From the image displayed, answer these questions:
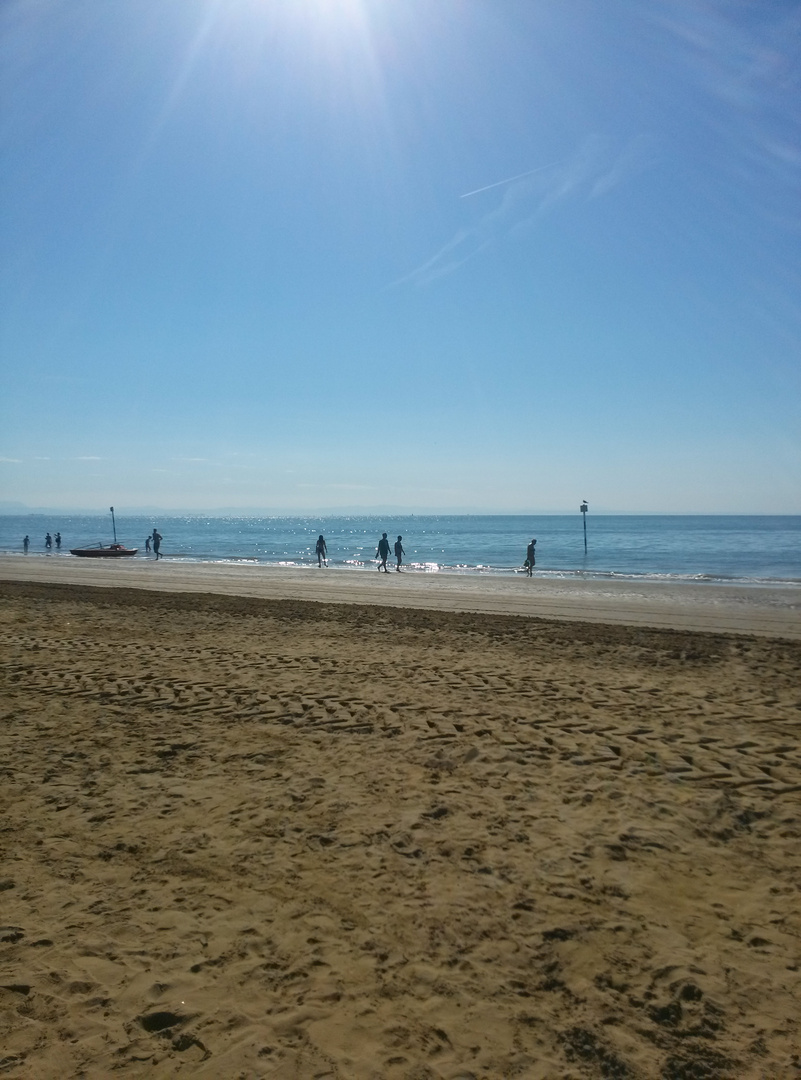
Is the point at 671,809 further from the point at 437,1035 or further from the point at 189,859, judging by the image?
the point at 189,859

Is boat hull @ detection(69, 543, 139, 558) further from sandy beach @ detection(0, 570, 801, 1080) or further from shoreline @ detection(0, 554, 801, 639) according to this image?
sandy beach @ detection(0, 570, 801, 1080)

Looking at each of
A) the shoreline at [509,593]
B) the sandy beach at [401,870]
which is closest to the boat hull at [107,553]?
the shoreline at [509,593]

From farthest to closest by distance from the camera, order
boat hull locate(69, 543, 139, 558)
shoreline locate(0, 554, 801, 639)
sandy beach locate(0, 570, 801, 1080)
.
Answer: boat hull locate(69, 543, 139, 558)
shoreline locate(0, 554, 801, 639)
sandy beach locate(0, 570, 801, 1080)

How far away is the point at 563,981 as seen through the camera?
3.57m

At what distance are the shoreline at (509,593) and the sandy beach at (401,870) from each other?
631 centimetres

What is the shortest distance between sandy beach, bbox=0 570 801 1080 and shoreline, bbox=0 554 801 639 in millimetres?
6314

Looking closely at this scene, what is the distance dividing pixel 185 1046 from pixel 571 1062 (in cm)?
172

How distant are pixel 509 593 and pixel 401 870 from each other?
18.3m

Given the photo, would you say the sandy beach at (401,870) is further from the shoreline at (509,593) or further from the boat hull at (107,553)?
the boat hull at (107,553)

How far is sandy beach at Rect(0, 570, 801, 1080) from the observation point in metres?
3.19

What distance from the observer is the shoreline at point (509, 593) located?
1678 centimetres

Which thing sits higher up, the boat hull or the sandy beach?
the boat hull

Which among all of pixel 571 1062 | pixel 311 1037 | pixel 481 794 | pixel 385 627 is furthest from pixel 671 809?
pixel 385 627

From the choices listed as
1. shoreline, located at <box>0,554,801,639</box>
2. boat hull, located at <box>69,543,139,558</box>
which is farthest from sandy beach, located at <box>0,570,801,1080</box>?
boat hull, located at <box>69,543,139,558</box>
